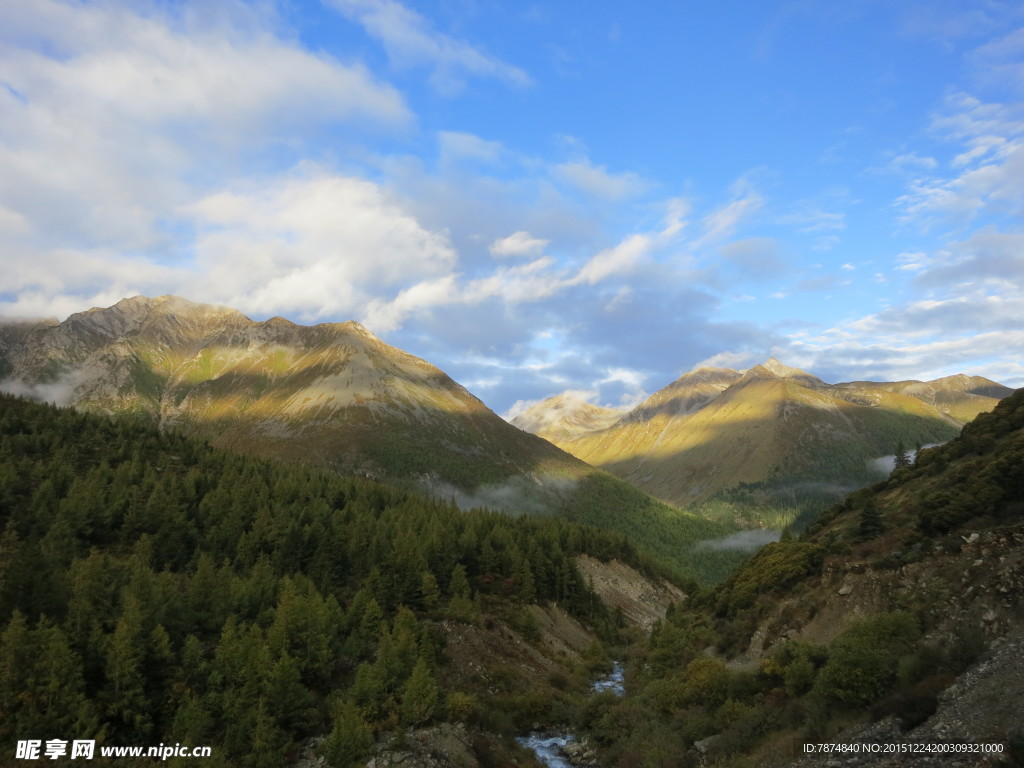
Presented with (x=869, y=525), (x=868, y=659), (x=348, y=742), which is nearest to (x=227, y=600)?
(x=348, y=742)

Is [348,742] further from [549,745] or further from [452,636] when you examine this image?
[452,636]

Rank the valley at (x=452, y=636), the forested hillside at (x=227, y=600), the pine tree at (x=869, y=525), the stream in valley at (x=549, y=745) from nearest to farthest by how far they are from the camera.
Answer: the valley at (x=452, y=636) < the forested hillside at (x=227, y=600) < the stream in valley at (x=549, y=745) < the pine tree at (x=869, y=525)

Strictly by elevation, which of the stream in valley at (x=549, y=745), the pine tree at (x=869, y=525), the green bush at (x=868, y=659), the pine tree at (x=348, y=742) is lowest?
the stream in valley at (x=549, y=745)

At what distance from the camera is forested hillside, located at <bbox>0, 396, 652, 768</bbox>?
39719 mm

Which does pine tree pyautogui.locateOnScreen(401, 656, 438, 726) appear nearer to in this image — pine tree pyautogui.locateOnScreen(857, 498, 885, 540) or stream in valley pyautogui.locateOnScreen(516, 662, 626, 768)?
stream in valley pyautogui.locateOnScreen(516, 662, 626, 768)

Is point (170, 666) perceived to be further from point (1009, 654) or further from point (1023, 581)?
point (1023, 581)

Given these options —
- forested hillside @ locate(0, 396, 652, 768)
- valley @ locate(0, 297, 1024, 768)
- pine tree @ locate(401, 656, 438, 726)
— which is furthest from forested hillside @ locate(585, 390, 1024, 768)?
forested hillside @ locate(0, 396, 652, 768)

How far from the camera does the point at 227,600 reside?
55.1m

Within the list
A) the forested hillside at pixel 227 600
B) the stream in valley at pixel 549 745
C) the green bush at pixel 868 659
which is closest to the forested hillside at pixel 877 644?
the green bush at pixel 868 659

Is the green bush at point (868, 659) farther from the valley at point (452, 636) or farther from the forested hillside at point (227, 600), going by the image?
the forested hillside at point (227, 600)

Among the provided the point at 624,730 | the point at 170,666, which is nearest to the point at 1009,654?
the point at 624,730

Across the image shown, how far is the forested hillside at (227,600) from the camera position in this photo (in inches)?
1564

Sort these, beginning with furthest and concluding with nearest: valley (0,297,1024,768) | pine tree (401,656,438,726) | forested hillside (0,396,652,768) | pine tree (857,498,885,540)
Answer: pine tree (857,498,885,540) < pine tree (401,656,438,726) < forested hillside (0,396,652,768) < valley (0,297,1024,768)

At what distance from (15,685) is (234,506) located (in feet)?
154
